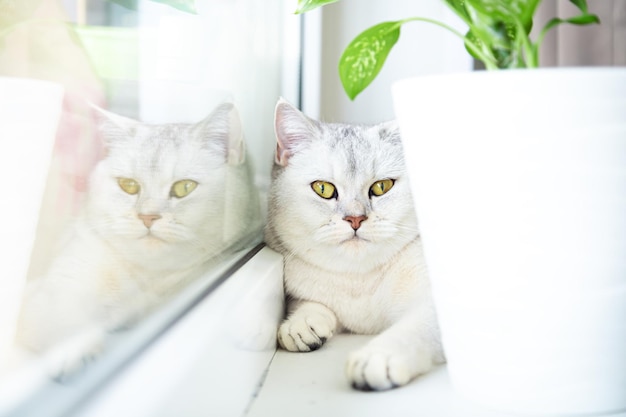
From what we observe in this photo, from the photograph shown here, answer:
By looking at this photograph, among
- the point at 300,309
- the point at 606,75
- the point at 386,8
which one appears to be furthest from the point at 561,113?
the point at 386,8

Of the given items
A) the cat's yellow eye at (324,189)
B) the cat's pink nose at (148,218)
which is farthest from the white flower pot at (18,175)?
the cat's yellow eye at (324,189)

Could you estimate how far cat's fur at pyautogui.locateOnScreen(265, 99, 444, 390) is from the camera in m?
1.00

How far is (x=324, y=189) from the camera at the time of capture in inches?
42.1

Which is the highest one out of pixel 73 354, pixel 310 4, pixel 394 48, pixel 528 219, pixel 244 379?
pixel 394 48

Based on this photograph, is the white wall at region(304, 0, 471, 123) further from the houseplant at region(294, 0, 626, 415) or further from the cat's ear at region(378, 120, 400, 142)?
the houseplant at region(294, 0, 626, 415)

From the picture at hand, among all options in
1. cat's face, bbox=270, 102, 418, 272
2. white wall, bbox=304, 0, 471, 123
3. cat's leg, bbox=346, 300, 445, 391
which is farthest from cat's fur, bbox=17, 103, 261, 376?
white wall, bbox=304, 0, 471, 123

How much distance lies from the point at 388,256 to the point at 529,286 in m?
0.43

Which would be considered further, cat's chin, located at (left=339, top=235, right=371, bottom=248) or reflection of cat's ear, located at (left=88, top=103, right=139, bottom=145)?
cat's chin, located at (left=339, top=235, right=371, bottom=248)

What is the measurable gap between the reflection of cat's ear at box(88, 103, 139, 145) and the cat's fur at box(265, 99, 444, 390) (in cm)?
45

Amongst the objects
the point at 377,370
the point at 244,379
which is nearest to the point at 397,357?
the point at 377,370

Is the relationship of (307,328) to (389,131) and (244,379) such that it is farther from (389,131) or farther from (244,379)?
(389,131)

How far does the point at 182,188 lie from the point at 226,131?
18cm

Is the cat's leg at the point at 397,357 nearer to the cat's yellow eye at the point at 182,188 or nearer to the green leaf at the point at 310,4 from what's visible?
the cat's yellow eye at the point at 182,188

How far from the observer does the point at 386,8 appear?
1.48m
